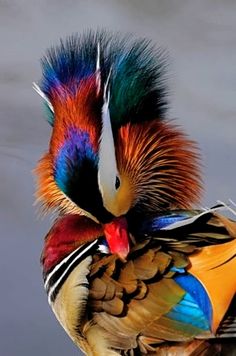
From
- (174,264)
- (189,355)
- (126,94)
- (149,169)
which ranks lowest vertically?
(189,355)

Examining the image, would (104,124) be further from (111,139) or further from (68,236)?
(68,236)

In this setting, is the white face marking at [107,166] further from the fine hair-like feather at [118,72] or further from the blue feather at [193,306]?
the blue feather at [193,306]

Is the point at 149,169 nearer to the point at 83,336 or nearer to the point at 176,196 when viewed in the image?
the point at 176,196

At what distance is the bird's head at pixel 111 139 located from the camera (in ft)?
3.26

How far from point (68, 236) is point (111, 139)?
0.15m

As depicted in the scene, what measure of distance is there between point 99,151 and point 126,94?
9 centimetres

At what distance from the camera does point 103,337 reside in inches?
38.7

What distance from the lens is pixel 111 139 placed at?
1003 mm

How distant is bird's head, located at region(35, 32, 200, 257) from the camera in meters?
0.99

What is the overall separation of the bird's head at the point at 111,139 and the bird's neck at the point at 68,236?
0.02 m

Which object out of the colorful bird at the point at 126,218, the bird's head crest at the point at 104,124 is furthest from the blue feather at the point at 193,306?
the bird's head crest at the point at 104,124

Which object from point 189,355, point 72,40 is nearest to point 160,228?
point 189,355

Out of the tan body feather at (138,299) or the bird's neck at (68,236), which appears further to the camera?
the bird's neck at (68,236)

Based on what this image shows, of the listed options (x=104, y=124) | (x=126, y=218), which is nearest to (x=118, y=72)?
(x=104, y=124)
